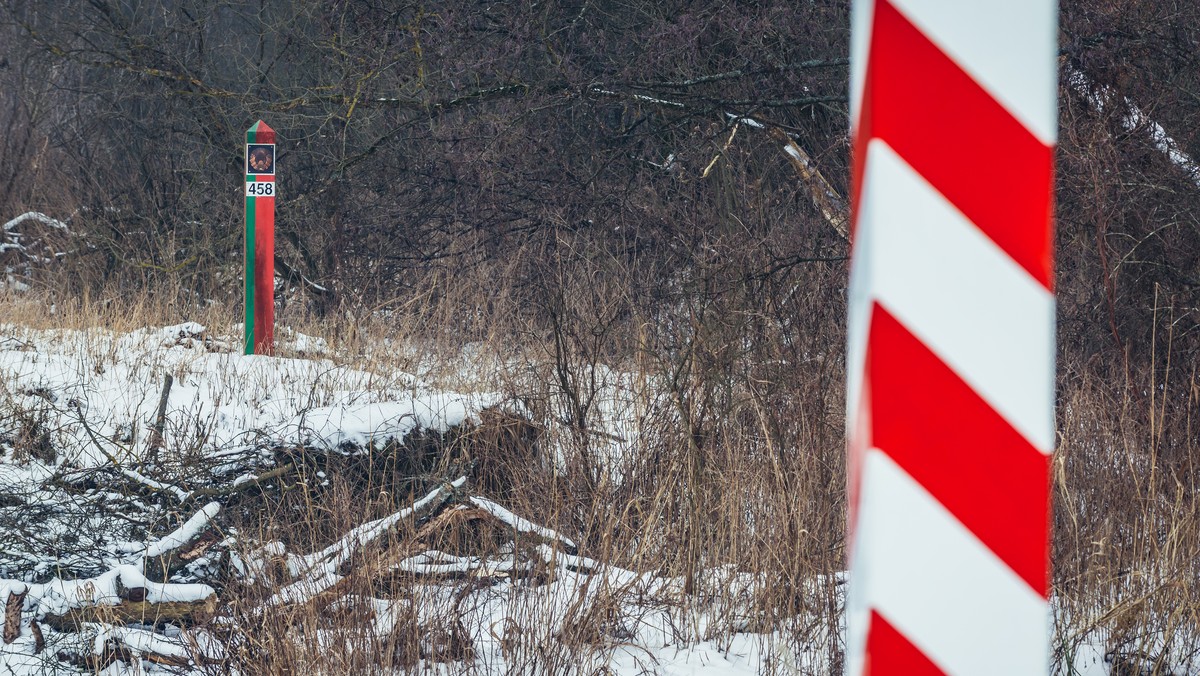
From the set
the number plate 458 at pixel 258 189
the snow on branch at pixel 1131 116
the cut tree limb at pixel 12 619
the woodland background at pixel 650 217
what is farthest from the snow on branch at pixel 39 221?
the snow on branch at pixel 1131 116

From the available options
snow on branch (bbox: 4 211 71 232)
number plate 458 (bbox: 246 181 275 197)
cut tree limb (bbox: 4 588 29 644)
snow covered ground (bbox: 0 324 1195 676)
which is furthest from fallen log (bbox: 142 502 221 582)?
snow on branch (bbox: 4 211 71 232)

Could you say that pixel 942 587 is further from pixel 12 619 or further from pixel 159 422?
pixel 159 422

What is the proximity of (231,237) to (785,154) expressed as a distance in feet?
16.4

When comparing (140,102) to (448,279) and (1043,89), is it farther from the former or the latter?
(1043,89)

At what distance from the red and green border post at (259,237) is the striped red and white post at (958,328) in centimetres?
686

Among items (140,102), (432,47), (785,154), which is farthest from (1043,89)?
(140,102)

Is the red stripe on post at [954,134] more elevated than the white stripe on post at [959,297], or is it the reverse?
the red stripe on post at [954,134]

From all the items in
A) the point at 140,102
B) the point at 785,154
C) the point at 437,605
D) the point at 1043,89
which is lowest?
the point at 437,605

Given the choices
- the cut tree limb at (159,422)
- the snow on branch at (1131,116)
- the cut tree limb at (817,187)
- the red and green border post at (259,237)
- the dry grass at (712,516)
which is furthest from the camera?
the cut tree limb at (817,187)

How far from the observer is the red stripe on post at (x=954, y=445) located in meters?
0.90

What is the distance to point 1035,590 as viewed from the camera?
2.97ft

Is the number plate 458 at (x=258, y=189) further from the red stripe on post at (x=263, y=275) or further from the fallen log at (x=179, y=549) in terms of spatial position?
the fallen log at (x=179, y=549)

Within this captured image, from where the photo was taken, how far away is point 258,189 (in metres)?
7.42

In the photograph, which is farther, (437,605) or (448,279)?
(448,279)
